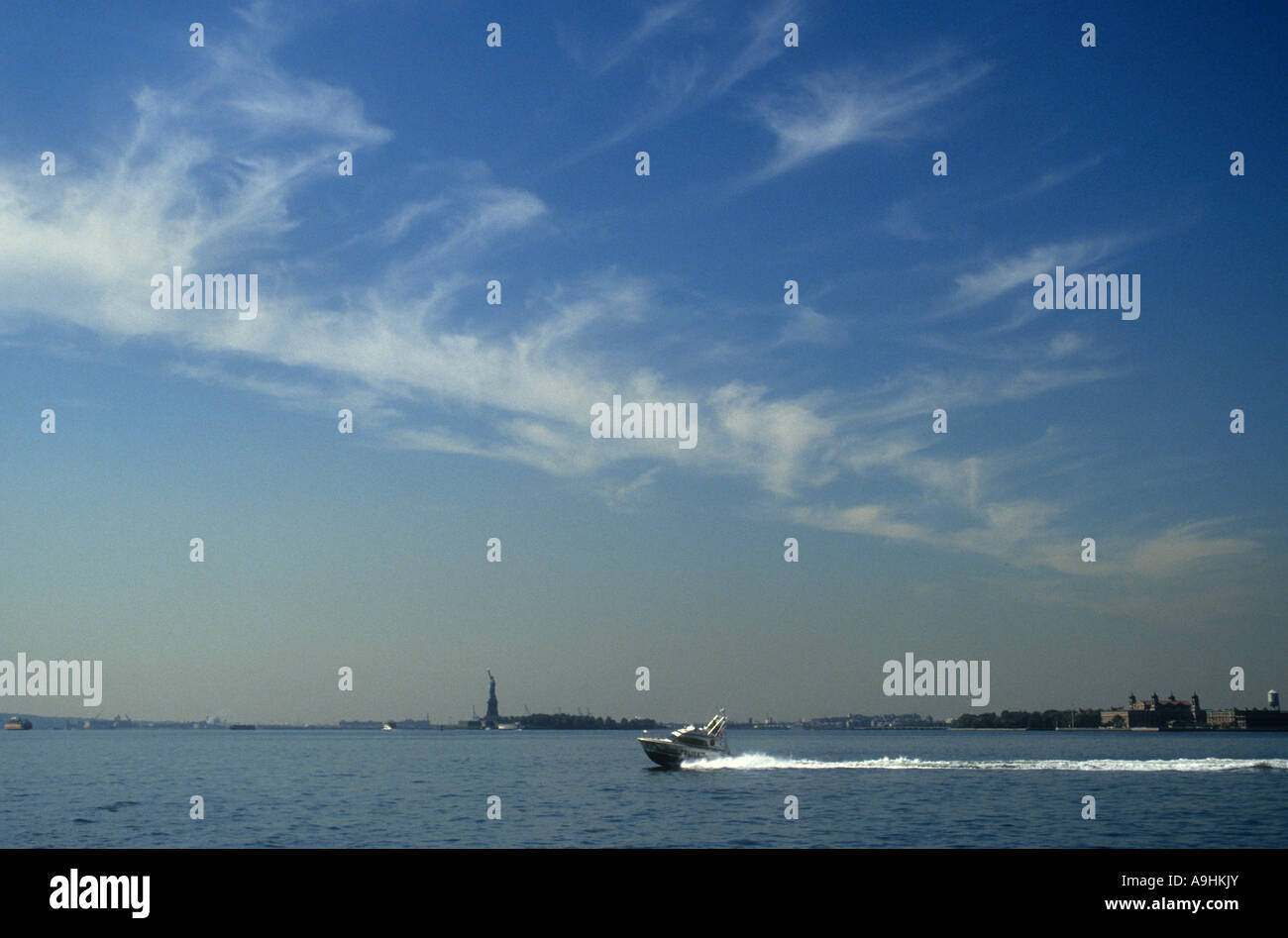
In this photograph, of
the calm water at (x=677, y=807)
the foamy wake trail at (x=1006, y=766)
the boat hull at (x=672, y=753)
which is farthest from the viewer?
the foamy wake trail at (x=1006, y=766)

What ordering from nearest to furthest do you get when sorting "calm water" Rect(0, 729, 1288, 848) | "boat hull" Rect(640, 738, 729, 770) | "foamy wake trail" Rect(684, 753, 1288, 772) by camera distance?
"calm water" Rect(0, 729, 1288, 848), "boat hull" Rect(640, 738, 729, 770), "foamy wake trail" Rect(684, 753, 1288, 772)

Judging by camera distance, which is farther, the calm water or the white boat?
the white boat

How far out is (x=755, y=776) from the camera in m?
94.1

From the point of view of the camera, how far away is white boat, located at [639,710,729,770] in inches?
3903

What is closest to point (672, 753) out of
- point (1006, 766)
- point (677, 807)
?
point (677, 807)

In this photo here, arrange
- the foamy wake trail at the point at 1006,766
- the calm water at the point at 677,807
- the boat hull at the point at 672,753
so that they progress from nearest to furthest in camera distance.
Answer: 1. the calm water at the point at 677,807
2. the boat hull at the point at 672,753
3. the foamy wake trail at the point at 1006,766

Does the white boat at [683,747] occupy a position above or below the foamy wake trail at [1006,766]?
above

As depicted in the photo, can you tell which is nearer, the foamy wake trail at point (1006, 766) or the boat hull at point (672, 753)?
the boat hull at point (672, 753)

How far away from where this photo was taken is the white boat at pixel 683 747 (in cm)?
9912

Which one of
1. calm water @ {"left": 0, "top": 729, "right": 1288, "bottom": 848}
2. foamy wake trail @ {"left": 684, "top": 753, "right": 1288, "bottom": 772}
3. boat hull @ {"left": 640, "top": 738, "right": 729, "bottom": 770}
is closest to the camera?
calm water @ {"left": 0, "top": 729, "right": 1288, "bottom": 848}

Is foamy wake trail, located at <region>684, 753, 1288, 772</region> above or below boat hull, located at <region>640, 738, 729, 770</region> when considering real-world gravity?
below

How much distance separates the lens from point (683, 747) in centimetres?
9919
